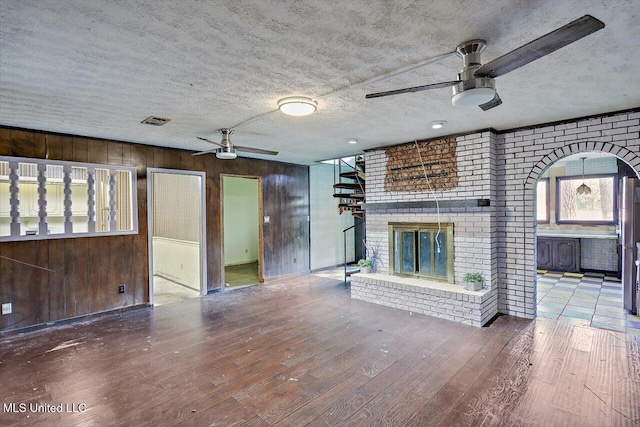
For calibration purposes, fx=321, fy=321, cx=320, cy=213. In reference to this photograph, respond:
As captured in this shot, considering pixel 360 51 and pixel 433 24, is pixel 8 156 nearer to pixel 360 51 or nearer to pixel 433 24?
pixel 360 51

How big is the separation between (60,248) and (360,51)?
449 centimetres

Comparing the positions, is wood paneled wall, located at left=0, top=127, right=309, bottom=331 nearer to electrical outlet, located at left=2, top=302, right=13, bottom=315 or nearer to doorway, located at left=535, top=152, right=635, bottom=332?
electrical outlet, located at left=2, top=302, right=13, bottom=315

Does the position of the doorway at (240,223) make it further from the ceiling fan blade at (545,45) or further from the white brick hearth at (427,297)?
the ceiling fan blade at (545,45)

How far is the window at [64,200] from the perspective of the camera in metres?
3.90

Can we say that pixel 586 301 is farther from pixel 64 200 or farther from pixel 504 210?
pixel 64 200

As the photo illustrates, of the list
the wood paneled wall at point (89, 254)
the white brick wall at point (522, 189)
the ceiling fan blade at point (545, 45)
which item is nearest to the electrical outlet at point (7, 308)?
the wood paneled wall at point (89, 254)

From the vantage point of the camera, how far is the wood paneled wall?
392cm

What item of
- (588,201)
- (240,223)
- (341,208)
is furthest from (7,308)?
(588,201)

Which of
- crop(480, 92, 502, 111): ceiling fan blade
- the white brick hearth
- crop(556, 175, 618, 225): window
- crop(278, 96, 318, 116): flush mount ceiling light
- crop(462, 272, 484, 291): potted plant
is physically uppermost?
crop(278, 96, 318, 116): flush mount ceiling light

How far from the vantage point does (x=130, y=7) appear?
1.62 m

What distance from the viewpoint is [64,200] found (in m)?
4.26

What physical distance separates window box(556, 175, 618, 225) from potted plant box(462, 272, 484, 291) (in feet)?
14.8

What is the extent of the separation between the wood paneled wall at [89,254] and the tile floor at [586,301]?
536 cm

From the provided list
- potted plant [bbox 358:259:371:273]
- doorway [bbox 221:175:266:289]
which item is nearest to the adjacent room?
A: potted plant [bbox 358:259:371:273]
